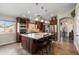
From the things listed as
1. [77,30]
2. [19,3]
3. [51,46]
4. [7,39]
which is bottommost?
[51,46]

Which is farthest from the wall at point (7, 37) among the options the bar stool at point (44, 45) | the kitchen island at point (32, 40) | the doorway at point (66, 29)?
the doorway at point (66, 29)

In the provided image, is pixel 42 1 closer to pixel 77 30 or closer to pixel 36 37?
pixel 36 37

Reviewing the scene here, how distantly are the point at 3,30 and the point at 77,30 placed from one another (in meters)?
1.41

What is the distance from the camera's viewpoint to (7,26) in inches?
83.7

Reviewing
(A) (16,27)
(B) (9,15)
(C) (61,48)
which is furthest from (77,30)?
(B) (9,15)

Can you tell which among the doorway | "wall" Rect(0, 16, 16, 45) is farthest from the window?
the doorway

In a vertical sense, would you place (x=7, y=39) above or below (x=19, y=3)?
below

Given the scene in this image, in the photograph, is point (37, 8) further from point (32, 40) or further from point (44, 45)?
point (44, 45)

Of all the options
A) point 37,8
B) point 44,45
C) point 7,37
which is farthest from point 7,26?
point 44,45

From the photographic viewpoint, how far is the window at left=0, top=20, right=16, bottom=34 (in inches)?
82.0

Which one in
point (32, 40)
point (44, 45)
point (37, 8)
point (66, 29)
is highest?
point (37, 8)

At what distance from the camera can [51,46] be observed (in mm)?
2152

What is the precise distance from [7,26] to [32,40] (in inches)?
21.6

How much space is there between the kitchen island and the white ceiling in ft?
1.15
